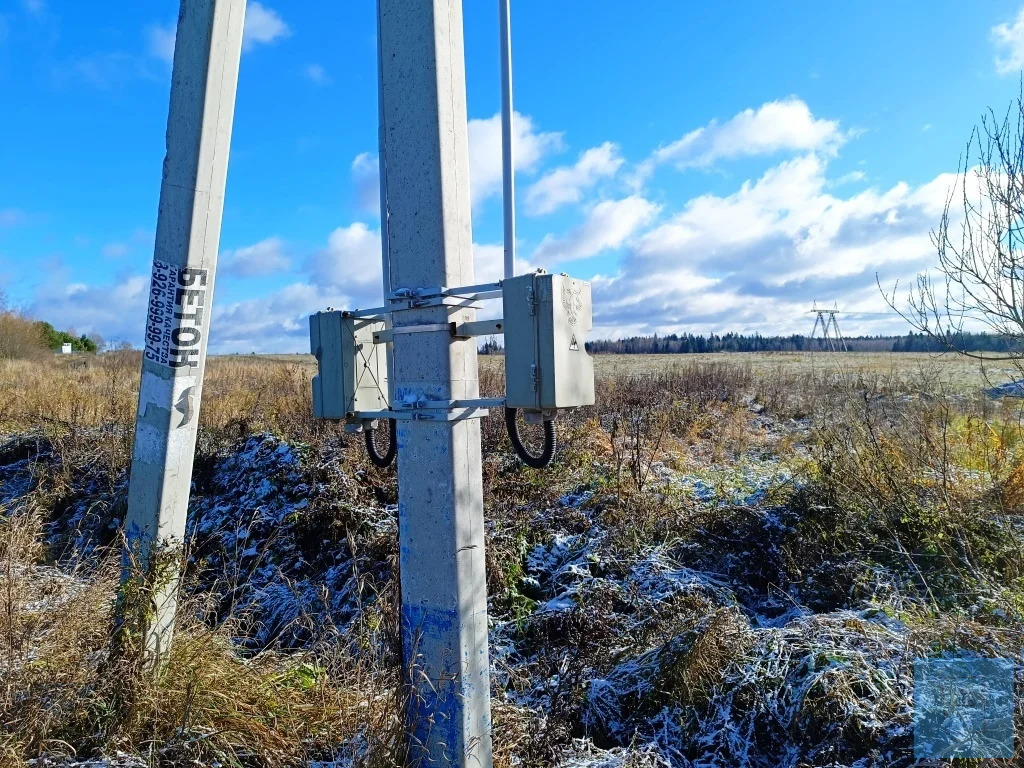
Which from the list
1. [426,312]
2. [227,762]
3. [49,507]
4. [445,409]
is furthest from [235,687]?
[49,507]

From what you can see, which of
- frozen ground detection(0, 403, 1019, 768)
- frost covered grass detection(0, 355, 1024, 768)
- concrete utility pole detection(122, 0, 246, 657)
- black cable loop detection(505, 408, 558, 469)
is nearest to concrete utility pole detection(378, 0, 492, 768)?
black cable loop detection(505, 408, 558, 469)

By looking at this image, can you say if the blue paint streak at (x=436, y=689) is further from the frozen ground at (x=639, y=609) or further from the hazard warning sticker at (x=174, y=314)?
the hazard warning sticker at (x=174, y=314)

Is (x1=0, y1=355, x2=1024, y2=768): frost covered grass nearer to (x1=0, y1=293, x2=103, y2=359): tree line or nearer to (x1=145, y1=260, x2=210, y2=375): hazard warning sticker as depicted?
(x1=145, y1=260, x2=210, y2=375): hazard warning sticker

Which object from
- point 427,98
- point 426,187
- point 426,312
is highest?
point 427,98

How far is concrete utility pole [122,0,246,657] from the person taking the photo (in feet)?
9.41

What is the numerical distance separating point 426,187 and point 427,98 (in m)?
0.30

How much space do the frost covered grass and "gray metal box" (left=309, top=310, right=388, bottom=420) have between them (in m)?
1.05

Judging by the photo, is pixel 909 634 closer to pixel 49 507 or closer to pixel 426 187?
pixel 426 187

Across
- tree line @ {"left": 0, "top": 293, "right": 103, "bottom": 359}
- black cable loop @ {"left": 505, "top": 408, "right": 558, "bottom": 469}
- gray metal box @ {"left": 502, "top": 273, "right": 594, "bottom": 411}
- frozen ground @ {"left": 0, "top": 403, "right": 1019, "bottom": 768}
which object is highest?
tree line @ {"left": 0, "top": 293, "right": 103, "bottom": 359}

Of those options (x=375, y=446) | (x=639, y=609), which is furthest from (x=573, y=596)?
(x=375, y=446)

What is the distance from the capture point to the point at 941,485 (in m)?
5.02

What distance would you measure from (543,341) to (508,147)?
775 mm

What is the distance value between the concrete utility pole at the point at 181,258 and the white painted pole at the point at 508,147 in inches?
57.1

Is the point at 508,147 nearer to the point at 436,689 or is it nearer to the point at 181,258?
the point at 181,258
